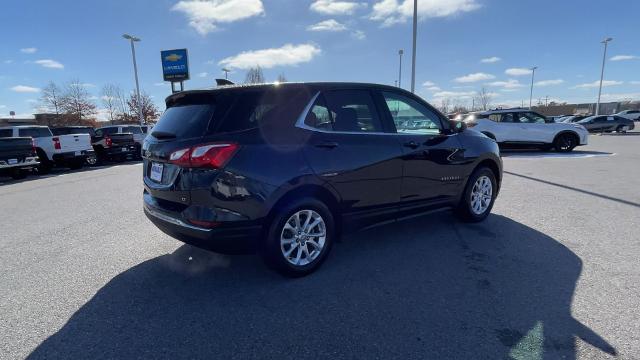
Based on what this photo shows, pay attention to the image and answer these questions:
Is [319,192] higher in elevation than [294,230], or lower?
higher

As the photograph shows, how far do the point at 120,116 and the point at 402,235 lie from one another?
62.0 metres

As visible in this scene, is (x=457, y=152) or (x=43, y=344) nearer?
(x=43, y=344)

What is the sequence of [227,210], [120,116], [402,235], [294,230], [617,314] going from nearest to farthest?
[617,314]
[227,210]
[294,230]
[402,235]
[120,116]

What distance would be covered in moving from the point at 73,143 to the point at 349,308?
589 inches

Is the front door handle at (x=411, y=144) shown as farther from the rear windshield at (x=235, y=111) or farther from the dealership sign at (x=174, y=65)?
the dealership sign at (x=174, y=65)

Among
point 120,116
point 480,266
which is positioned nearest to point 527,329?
point 480,266

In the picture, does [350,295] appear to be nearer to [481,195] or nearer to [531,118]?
[481,195]

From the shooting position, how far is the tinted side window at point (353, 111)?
3.69m

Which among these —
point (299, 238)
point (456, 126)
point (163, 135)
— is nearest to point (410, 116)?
point (456, 126)

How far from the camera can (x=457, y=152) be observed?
4.74 metres

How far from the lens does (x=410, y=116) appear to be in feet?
14.5

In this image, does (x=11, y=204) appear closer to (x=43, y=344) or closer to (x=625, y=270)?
(x=43, y=344)

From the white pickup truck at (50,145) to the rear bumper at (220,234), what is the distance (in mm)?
13139

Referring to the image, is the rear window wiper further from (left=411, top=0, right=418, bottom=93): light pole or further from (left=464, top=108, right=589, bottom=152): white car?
(left=411, top=0, right=418, bottom=93): light pole
